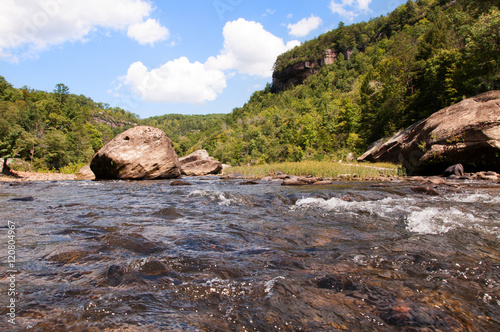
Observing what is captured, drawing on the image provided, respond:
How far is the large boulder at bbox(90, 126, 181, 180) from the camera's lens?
1716cm

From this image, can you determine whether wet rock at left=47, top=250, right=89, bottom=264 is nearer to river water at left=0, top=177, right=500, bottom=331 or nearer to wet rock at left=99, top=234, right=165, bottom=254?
river water at left=0, top=177, right=500, bottom=331

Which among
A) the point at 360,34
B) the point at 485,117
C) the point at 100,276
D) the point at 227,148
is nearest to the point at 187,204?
the point at 100,276

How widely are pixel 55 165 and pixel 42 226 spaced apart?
48.5m

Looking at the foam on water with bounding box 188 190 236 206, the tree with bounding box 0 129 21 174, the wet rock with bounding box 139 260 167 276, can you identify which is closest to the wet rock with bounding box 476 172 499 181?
the foam on water with bounding box 188 190 236 206

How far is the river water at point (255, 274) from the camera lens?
1.99m

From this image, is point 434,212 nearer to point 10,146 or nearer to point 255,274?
point 255,274

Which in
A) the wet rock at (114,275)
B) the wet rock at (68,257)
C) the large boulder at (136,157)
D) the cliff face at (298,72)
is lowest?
the wet rock at (114,275)

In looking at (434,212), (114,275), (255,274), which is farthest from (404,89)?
(114,275)

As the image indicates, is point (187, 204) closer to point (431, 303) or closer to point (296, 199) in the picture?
point (296, 199)

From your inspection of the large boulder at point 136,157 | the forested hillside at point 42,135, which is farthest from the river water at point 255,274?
the forested hillside at point 42,135

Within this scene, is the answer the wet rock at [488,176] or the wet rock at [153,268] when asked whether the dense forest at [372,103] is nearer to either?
the wet rock at [488,176]

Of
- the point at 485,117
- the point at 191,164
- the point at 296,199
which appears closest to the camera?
the point at 296,199

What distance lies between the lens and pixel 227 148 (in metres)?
70.2

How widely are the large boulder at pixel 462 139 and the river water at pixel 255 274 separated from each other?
488 inches
